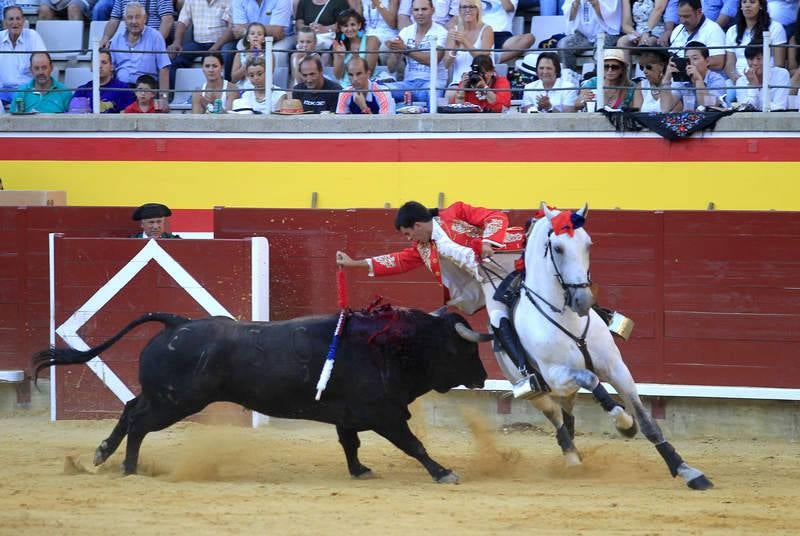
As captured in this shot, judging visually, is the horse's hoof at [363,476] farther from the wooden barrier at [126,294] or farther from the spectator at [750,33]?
the spectator at [750,33]

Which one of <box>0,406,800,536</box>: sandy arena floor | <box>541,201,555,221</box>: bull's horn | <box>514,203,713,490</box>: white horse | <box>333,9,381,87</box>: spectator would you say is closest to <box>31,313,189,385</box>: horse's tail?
<box>0,406,800,536</box>: sandy arena floor

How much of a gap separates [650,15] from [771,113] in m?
1.58

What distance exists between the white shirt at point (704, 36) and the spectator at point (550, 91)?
91cm

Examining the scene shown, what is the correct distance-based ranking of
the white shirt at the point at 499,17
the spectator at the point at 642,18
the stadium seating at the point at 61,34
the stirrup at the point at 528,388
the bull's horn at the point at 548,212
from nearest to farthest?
the bull's horn at the point at 548,212
the stirrup at the point at 528,388
the spectator at the point at 642,18
the white shirt at the point at 499,17
the stadium seating at the point at 61,34

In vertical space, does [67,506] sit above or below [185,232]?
below

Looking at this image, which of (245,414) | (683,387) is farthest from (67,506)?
(683,387)

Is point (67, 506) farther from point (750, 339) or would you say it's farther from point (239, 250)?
point (750, 339)

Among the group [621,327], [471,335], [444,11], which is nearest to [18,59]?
[444,11]

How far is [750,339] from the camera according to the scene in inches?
353

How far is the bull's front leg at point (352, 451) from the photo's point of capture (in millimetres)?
7414

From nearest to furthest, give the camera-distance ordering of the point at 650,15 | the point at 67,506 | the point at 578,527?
the point at 578,527, the point at 67,506, the point at 650,15

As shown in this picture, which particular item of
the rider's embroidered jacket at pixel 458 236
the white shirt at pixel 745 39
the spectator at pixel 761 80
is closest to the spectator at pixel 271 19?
the white shirt at pixel 745 39

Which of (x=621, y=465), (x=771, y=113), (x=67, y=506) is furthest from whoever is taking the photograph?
(x=771, y=113)

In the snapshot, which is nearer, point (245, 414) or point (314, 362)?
point (314, 362)
